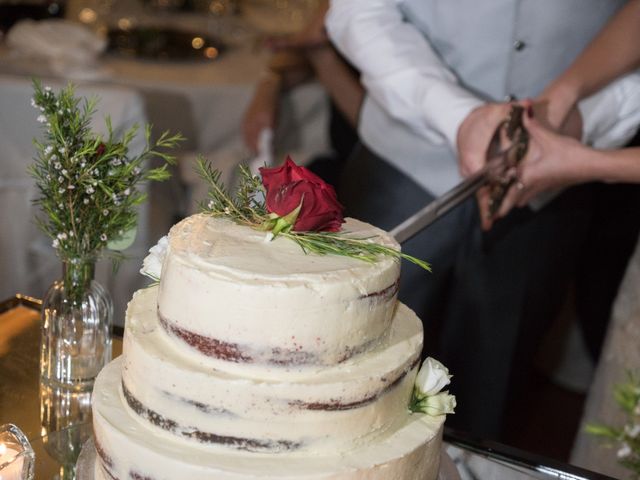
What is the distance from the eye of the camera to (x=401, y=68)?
6.97 feet

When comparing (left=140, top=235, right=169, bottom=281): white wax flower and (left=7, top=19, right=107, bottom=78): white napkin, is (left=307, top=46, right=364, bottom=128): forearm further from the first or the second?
(left=140, top=235, right=169, bottom=281): white wax flower

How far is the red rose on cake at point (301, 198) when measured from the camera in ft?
3.40

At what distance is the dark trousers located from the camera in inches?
86.2

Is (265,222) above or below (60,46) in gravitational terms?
above

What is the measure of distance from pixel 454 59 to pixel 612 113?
1.23 ft

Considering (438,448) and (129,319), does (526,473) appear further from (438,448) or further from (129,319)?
(129,319)

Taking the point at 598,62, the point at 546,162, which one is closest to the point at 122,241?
the point at 546,162

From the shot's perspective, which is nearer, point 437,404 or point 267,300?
point 267,300

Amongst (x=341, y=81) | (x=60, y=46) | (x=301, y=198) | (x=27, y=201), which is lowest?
(x=27, y=201)

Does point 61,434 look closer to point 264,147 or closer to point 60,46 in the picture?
point 264,147

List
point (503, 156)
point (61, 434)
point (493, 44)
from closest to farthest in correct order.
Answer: point (61, 434) → point (503, 156) → point (493, 44)

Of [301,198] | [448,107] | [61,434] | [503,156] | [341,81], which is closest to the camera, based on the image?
[301,198]

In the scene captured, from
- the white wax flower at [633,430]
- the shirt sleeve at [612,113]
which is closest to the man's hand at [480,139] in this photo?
the shirt sleeve at [612,113]

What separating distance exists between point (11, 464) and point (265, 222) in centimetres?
41
